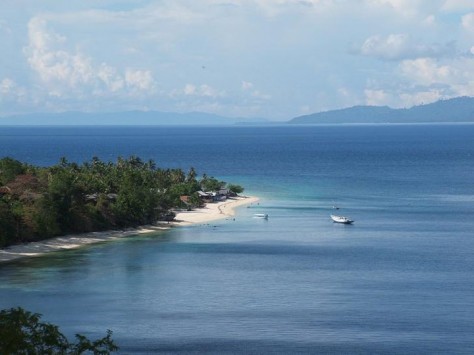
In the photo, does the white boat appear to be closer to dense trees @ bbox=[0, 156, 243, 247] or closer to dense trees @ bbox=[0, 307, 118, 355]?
dense trees @ bbox=[0, 156, 243, 247]

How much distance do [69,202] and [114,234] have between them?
21.0ft

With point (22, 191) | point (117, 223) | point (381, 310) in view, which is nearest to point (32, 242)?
point (22, 191)

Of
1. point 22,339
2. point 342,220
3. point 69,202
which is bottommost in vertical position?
point 342,220

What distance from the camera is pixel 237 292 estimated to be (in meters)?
65.6

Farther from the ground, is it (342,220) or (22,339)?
(22,339)

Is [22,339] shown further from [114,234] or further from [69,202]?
[114,234]

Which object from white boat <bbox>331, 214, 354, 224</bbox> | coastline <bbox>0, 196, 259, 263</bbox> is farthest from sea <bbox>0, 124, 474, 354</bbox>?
coastline <bbox>0, 196, 259, 263</bbox>

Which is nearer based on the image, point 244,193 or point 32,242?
point 32,242

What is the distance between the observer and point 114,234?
97812 millimetres

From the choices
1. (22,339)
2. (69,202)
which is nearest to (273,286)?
(69,202)

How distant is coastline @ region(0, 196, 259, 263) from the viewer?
84.1 metres

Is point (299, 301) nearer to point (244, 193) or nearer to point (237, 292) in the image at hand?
point (237, 292)

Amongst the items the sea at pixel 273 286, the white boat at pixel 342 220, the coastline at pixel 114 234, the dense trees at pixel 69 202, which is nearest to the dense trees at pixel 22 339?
the sea at pixel 273 286

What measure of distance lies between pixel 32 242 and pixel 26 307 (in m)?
28.7
